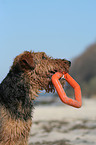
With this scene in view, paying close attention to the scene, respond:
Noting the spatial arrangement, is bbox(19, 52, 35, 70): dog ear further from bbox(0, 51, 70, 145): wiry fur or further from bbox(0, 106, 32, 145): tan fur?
bbox(0, 106, 32, 145): tan fur

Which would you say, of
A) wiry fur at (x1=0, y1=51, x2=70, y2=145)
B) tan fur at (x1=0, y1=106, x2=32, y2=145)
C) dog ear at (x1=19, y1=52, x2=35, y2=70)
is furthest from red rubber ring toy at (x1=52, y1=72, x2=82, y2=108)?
tan fur at (x1=0, y1=106, x2=32, y2=145)

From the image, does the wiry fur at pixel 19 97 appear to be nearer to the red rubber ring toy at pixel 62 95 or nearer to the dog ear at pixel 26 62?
the dog ear at pixel 26 62

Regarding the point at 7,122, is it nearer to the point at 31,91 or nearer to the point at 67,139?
the point at 31,91

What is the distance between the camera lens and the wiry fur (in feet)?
14.7

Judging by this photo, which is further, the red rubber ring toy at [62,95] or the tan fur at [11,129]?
the red rubber ring toy at [62,95]

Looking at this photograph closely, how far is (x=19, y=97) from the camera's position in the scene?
14.9ft

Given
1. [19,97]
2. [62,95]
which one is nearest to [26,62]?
[19,97]

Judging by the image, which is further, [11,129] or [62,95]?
[62,95]

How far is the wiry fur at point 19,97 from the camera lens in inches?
176

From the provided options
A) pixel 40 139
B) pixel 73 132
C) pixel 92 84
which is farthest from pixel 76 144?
pixel 92 84

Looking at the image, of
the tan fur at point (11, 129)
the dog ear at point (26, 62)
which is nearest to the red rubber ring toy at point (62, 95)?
the dog ear at point (26, 62)

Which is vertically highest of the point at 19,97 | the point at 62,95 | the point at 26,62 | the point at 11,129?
the point at 26,62

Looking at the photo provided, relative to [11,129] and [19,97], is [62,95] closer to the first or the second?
[19,97]

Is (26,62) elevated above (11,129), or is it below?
above
